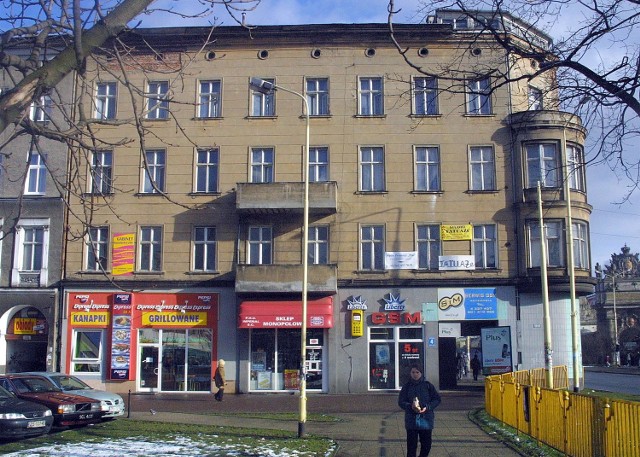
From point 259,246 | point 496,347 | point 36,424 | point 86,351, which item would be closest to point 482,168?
point 496,347

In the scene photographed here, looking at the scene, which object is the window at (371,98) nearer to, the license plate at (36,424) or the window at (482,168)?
the window at (482,168)

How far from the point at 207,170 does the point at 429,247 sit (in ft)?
37.4

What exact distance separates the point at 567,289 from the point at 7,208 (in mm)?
26852

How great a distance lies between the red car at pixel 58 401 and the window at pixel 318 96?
19751 millimetres

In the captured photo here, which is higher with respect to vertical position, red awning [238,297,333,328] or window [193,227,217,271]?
window [193,227,217,271]

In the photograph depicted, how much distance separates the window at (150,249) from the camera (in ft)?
116

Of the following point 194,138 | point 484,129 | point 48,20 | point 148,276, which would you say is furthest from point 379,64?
point 48,20

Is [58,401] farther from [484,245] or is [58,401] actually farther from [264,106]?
[484,245]

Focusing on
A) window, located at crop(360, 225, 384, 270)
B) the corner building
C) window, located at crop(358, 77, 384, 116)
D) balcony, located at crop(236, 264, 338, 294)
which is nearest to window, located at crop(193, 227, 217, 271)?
the corner building

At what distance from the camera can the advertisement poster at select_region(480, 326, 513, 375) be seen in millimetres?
33156

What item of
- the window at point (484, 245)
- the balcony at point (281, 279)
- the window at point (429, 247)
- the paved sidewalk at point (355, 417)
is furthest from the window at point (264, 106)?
the paved sidewalk at point (355, 417)

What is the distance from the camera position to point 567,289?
112 ft

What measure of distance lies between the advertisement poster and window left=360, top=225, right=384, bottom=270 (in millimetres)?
5769

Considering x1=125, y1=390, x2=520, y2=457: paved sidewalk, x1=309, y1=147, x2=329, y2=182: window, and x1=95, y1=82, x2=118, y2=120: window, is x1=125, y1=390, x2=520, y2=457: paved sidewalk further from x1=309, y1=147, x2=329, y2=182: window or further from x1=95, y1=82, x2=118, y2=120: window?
x1=95, y1=82, x2=118, y2=120: window
